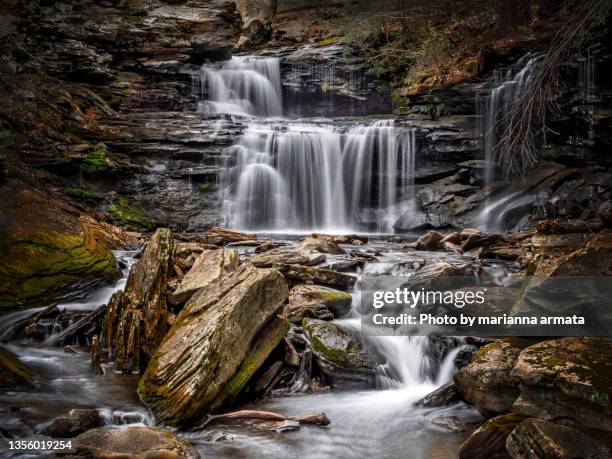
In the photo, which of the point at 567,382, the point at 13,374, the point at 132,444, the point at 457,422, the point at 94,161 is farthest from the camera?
the point at 94,161

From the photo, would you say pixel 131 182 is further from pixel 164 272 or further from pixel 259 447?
pixel 259 447

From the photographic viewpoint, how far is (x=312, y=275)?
6770mm

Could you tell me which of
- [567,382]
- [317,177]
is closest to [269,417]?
[567,382]

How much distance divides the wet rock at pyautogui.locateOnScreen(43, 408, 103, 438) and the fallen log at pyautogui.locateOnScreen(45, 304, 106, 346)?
227 centimetres

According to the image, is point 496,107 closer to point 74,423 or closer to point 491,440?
point 491,440

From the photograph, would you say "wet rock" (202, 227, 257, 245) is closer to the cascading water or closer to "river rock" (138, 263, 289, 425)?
"river rock" (138, 263, 289, 425)

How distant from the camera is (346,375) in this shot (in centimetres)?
489

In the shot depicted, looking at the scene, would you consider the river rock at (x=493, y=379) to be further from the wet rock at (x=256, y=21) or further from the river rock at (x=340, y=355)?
the wet rock at (x=256, y=21)

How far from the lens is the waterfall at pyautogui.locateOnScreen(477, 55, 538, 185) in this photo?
14.4m

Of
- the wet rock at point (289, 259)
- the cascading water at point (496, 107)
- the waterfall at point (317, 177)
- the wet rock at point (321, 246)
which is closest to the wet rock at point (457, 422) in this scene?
the wet rock at point (289, 259)

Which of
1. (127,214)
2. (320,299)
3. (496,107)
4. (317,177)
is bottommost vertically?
(320,299)

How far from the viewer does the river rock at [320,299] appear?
Answer: 5.98 meters

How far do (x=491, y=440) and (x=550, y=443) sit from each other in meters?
0.50

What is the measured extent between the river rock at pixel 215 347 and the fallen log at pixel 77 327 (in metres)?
1.82
